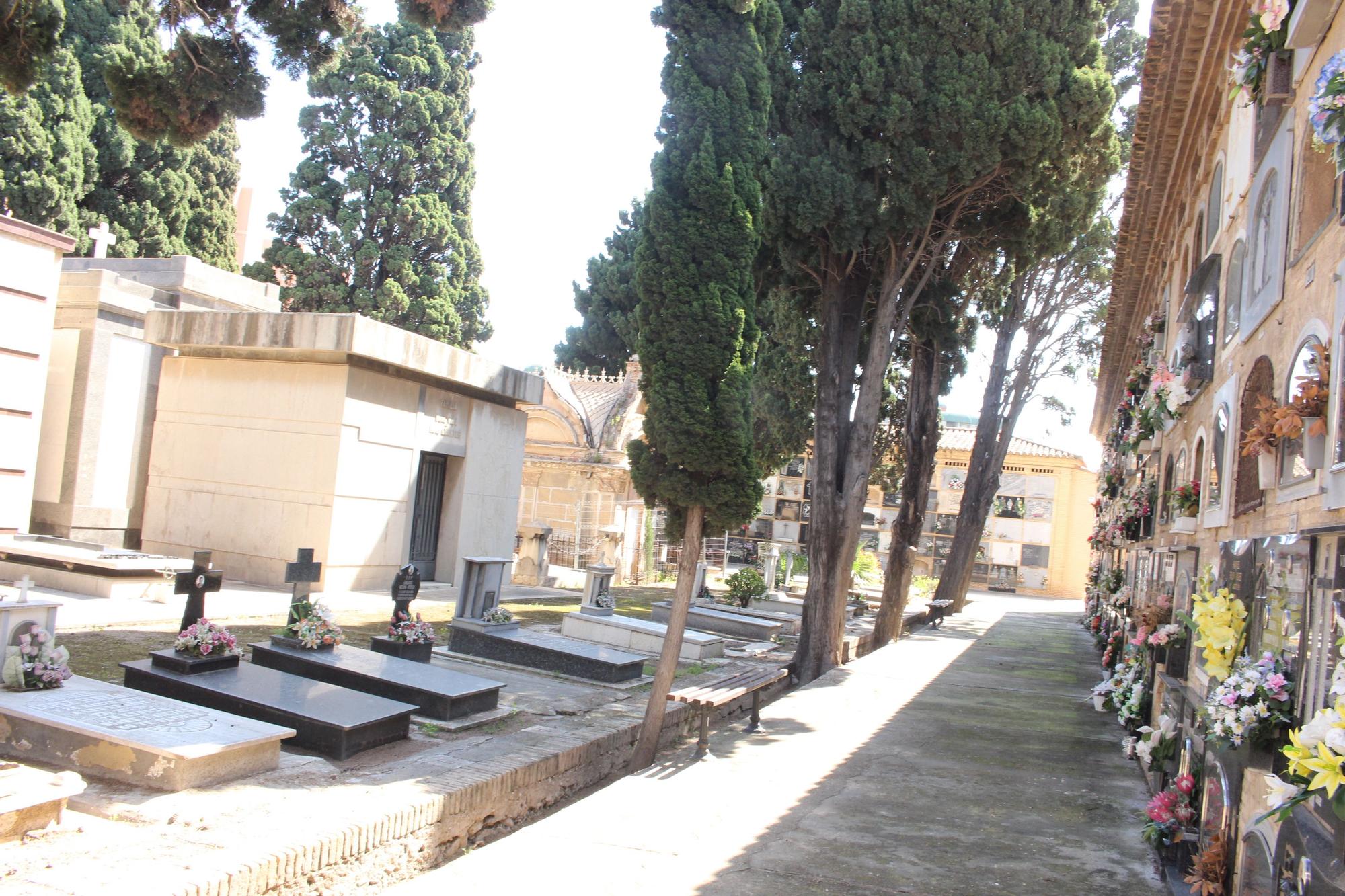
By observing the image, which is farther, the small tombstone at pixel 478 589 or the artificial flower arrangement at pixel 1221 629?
the small tombstone at pixel 478 589

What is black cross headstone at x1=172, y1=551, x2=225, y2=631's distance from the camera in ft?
24.9

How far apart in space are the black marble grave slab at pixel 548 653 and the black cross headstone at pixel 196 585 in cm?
301

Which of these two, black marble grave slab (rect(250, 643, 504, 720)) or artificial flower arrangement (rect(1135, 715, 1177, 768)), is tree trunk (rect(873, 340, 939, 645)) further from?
black marble grave slab (rect(250, 643, 504, 720))

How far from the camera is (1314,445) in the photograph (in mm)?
3650

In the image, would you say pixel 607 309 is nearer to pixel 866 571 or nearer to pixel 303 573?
pixel 866 571

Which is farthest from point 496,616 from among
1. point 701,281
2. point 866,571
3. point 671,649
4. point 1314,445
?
point 866,571

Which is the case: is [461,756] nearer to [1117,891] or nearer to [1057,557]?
[1117,891]

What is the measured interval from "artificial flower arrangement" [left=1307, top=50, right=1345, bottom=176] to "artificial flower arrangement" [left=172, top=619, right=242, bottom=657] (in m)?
6.72

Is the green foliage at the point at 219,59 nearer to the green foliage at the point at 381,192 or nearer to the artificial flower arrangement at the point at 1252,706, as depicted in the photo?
the artificial flower arrangement at the point at 1252,706

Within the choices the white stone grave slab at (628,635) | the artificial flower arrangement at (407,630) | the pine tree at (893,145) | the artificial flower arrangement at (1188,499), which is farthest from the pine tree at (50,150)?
the artificial flower arrangement at (1188,499)

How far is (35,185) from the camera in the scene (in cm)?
2227

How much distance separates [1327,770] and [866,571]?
2399 centimetres

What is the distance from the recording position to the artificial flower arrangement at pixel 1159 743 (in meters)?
6.10

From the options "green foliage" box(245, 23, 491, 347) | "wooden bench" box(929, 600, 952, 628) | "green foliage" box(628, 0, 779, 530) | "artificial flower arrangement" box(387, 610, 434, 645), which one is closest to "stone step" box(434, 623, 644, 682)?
"artificial flower arrangement" box(387, 610, 434, 645)
